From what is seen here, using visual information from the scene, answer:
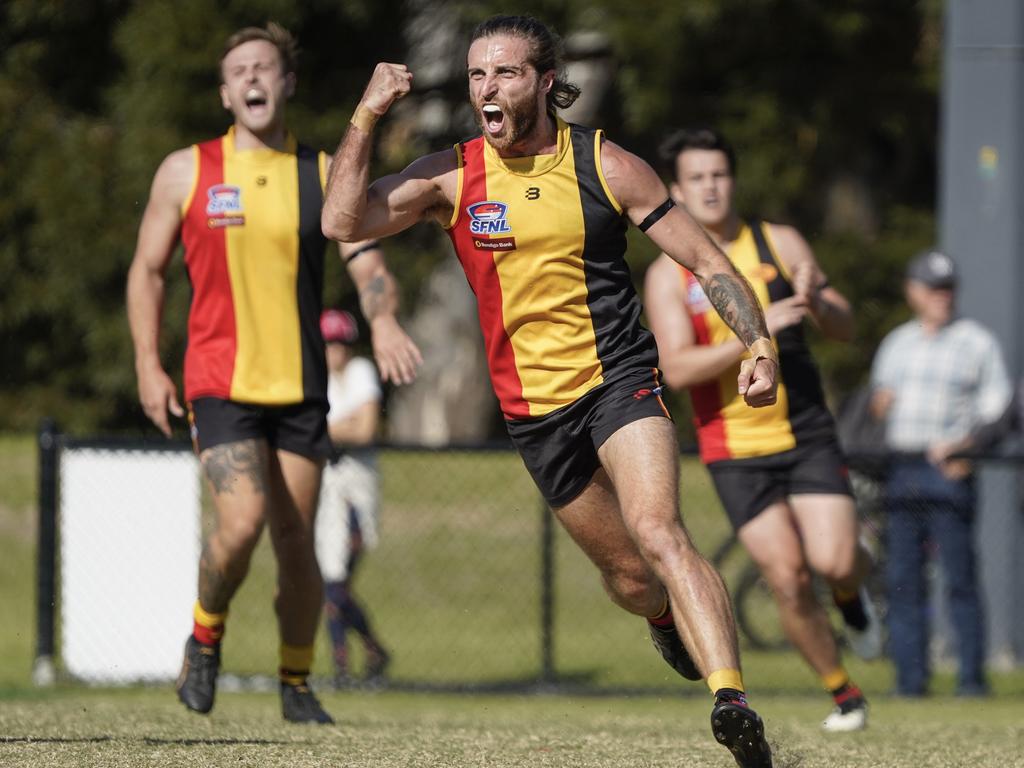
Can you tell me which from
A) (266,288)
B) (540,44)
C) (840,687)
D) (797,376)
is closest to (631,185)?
(540,44)

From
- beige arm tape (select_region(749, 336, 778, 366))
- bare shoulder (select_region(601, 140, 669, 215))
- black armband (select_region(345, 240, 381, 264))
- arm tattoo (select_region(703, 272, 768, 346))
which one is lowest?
beige arm tape (select_region(749, 336, 778, 366))

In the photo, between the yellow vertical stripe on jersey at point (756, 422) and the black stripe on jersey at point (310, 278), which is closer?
the black stripe on jersey at point (310, 278)

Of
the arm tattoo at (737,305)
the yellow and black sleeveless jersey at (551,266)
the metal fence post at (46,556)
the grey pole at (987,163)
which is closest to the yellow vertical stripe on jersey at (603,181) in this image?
the yellow and black sleeveless jersey at (551,266)

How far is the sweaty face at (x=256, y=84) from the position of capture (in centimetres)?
696

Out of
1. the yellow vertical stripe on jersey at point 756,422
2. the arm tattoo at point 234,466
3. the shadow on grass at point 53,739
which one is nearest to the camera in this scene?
the shadow on grass at point 53,739

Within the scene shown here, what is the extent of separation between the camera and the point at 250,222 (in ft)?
22.7

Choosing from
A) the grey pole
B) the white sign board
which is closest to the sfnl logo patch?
the white sign board

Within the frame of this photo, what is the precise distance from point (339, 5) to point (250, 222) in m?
9.78

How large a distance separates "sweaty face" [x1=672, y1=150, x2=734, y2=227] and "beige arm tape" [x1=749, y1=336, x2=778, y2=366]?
7.10ft

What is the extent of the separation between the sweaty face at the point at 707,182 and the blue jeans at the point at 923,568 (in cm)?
334

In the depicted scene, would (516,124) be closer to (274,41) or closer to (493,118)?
(493,118)

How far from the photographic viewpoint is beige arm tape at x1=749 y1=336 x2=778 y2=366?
5418mm

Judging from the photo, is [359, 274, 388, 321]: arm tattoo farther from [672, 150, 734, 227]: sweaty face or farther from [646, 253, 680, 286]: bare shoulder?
[672, 150, 734, 227]: sweaty face

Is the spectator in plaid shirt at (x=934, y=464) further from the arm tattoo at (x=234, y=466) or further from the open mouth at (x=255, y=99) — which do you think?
the open mouth at (x=255, y=99)
